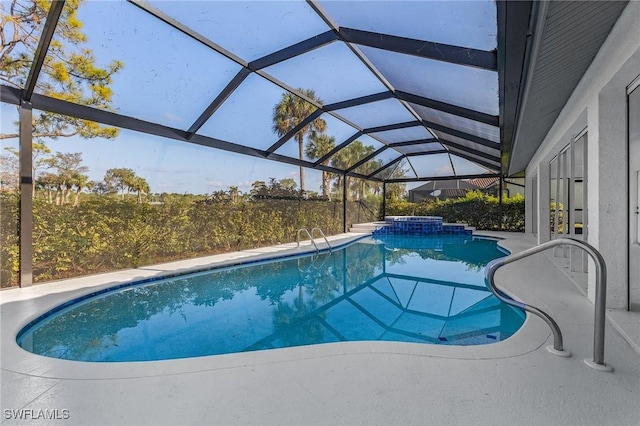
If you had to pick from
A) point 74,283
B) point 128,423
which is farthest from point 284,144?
point 128,423

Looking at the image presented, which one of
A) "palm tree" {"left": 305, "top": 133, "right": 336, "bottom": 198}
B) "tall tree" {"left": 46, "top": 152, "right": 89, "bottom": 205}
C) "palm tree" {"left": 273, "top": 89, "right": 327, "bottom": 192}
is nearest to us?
"tall tree" {"left": 46, "top": 152, "right": 89, "bottom": 205}

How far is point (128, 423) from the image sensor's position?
1.92 m

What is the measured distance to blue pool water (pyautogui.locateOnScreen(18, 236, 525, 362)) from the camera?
3785 millimetres

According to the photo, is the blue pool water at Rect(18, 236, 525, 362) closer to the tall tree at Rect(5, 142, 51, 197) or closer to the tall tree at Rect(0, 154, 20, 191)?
the tall tree at Rect(0, 154, 20, 191)

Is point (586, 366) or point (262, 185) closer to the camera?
point (586, 366)

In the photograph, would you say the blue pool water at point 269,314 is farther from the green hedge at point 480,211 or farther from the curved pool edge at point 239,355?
the green hedge at point 480,211

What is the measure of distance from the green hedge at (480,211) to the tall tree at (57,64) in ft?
55.8

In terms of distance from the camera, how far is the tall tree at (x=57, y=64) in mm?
4348

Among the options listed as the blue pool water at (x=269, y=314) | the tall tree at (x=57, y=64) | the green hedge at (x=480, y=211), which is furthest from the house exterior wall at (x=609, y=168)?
the green hedge at (x=480, y=211)

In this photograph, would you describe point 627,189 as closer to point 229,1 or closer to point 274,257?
point 229,1

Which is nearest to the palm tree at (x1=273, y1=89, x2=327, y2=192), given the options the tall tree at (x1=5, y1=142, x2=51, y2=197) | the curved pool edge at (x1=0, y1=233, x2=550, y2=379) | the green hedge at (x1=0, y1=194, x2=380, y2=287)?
the green hedge at (x1=0, y1=194, x2=380, y2=287)

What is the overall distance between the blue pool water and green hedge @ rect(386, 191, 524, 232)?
9.77m

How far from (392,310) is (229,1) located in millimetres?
5462

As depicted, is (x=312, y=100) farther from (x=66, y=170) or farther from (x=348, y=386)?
(x=348, y=386)
